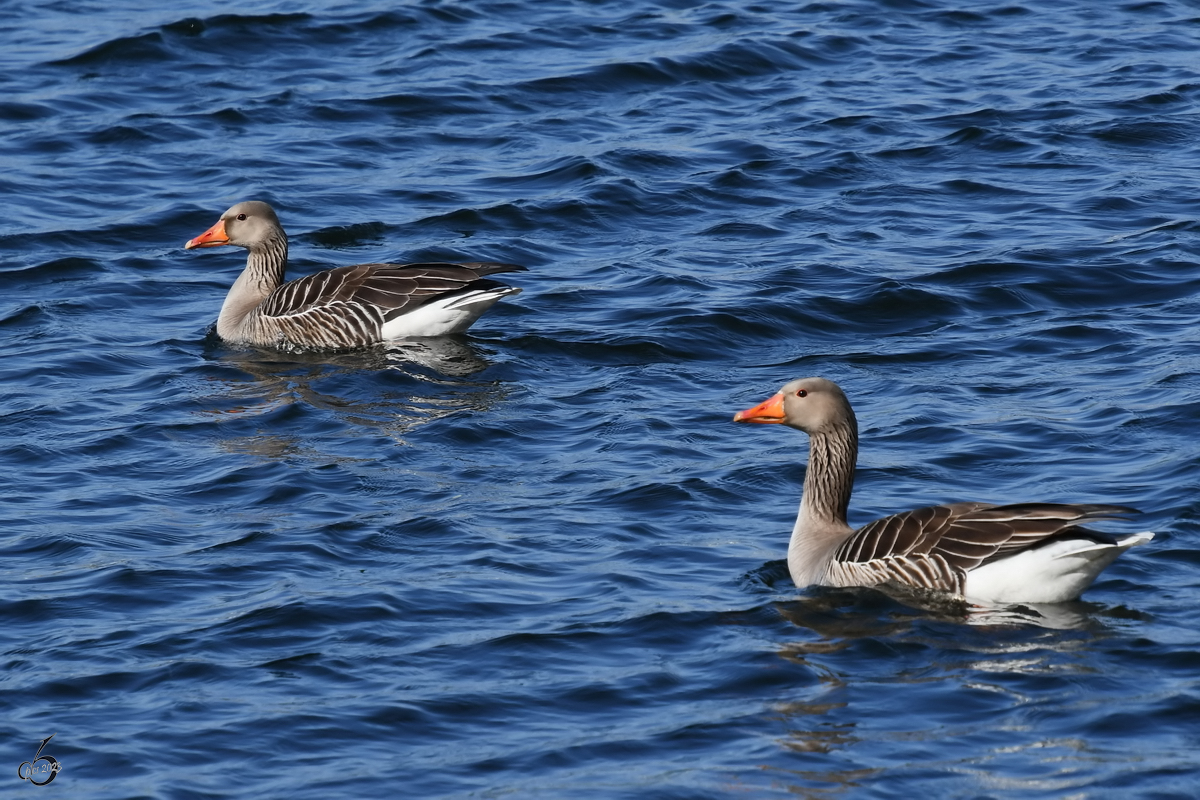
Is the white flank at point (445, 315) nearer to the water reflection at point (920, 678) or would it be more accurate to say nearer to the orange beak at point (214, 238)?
the orange beak at point (214, 238)

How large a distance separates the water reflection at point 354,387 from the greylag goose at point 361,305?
5.5 inches

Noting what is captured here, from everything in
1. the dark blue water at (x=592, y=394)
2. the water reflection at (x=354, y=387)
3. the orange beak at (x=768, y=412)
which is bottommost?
the water reflection at (x=354, y=387)

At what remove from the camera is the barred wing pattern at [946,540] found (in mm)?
9539

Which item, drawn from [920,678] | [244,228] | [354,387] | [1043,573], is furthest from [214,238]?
[920,678]

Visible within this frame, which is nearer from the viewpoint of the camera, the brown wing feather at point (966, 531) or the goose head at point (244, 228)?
the brown wing feather at point (966, 531)

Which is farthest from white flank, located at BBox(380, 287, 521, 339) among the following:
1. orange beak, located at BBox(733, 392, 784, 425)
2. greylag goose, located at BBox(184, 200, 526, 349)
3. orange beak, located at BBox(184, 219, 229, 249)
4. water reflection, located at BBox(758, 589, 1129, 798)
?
water reflection, located at BBox(758, 589, 1129, 798)

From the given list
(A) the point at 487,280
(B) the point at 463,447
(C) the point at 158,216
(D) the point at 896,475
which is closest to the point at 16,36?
(C) the point at 158,216

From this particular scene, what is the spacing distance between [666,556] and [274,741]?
308cm

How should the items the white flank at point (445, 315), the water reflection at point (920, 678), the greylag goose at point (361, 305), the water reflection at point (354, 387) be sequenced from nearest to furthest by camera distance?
the water reflection at point (920, 678)
the water reflection at point (354, 387)
the white flank at point (445, 315)
the greylag goose at point (361, 305)

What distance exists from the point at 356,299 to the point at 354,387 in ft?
4.17

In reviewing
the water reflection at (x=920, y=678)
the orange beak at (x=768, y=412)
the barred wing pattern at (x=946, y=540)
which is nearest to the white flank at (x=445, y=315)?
the orange beak at (x=768, y=412)

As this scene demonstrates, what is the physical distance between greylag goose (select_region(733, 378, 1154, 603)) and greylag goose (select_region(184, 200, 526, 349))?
4.66 m

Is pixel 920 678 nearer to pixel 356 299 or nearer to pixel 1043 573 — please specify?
pixel 1043 573

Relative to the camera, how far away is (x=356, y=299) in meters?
15.5
